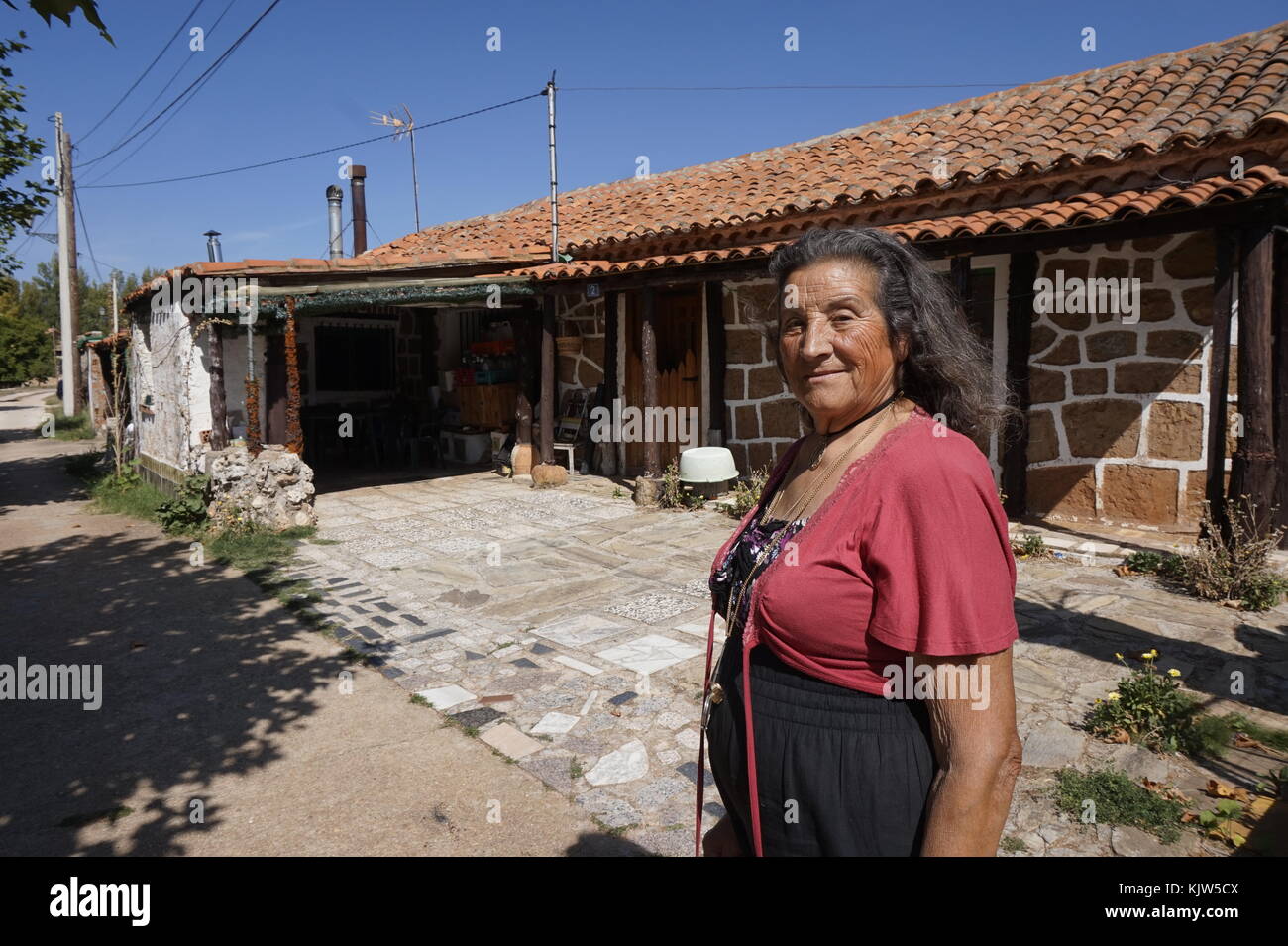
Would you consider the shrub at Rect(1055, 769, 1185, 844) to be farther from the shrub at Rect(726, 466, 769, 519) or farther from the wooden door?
the wooden door

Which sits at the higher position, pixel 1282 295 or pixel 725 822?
pixel 1282 295

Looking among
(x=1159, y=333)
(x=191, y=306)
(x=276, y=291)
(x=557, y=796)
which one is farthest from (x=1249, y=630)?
(x=191, y=306)

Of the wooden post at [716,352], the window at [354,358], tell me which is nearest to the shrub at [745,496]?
the wooden post at [716,352]

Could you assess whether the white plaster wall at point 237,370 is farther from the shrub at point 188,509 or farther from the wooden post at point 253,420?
the shrub at point 188,509

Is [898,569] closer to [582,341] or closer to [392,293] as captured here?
[392,293]

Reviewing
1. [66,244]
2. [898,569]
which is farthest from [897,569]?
[66,244]

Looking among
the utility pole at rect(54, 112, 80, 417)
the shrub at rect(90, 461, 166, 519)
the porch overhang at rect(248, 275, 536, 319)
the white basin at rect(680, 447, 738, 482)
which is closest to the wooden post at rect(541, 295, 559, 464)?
the porch overhang at rect(248, 275, 536, 319)

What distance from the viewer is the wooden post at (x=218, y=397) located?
356 inches

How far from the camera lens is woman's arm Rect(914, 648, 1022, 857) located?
1.29 m

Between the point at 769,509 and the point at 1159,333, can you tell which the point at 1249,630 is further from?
the point at 769,509

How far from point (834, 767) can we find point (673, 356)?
9771mm

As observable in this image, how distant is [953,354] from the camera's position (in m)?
1.56
